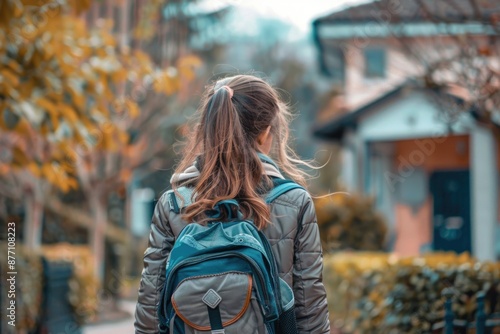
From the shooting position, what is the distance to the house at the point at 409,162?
14492mm

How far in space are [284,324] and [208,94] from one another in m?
0.96

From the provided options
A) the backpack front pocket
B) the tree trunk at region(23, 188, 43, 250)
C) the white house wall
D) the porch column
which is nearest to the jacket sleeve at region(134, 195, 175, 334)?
the backpack front pocket

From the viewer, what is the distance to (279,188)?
3139mm

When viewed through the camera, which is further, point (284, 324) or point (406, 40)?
point (406, 40)

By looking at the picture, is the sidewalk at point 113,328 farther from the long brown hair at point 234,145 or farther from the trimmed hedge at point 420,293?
the long brown hair at point 234,145

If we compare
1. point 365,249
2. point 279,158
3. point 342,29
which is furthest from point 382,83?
point 279,158

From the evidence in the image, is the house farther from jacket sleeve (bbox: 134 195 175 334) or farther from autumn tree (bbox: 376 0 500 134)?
jacket sleeve (bbox: 134 195 175 334)

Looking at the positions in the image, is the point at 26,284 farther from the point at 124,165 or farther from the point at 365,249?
the point at 124,165

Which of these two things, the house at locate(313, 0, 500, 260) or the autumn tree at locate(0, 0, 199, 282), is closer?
A: the autumn tree at locate(0, 0, 199, 282)

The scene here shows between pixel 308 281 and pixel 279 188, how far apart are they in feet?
1.21

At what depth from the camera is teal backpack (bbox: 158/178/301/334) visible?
283 cm

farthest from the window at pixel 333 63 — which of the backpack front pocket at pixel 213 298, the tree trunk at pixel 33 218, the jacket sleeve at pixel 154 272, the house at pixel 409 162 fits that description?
the backpack front pocket at pixel 213 298

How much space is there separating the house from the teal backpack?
37.3 feet

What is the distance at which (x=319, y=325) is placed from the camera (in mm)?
3008
